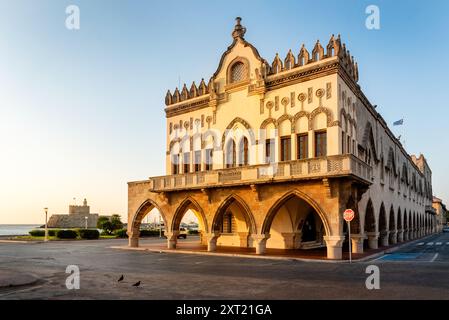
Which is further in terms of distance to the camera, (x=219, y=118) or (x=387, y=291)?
(x=219, y=118)

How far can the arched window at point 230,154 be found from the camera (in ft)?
89.7

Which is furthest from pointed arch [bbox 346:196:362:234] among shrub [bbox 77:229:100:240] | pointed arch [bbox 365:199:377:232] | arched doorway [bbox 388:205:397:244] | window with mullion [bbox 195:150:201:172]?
shrub [bbox 77:229:100:240]

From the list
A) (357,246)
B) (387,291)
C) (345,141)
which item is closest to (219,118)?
(345,141)

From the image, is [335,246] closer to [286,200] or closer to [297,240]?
[286,200]

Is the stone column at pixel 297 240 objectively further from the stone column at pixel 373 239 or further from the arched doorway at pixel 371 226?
the stone column at pixel 373 239

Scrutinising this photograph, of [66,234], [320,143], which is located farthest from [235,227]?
[66,234]

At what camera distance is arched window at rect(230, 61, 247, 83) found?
27750 mm

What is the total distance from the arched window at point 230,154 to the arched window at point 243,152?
603mm

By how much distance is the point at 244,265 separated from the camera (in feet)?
61.4

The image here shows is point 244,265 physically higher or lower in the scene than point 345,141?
lower

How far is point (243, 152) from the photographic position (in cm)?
2678

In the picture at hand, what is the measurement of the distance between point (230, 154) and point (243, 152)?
122cm
